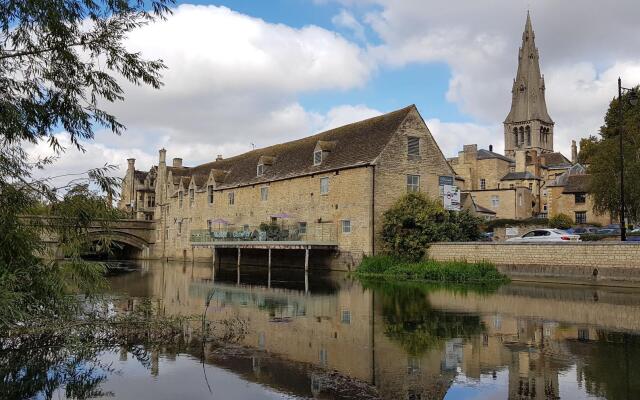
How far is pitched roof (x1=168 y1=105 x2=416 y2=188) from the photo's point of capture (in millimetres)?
36812

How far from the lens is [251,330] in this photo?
13.6 metres

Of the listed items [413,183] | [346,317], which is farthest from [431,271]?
[346,317]

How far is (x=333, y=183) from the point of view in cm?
3778

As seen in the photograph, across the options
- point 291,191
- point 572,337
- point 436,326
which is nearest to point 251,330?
point 436,326

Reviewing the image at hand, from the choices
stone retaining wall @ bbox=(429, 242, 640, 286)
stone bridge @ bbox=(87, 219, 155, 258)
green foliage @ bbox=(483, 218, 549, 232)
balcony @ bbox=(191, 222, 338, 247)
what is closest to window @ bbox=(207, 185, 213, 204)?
balcony @ bbox=(191, 222, 338, 247)

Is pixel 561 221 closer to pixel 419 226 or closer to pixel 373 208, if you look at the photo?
pixel 419 226

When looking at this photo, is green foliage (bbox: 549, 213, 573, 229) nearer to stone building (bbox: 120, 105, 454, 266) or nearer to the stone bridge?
stone building (bbox: 120, 105, 454, 266)

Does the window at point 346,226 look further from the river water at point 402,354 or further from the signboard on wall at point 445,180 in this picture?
the river water at point 402,354

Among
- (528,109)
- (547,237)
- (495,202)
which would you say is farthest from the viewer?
(528,109)

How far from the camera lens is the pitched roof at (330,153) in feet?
121

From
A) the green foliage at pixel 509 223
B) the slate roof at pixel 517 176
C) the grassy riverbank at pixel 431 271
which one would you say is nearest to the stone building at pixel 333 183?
the grassy riverbank at pixel 431 271

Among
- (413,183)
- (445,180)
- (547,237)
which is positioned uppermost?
(445,180)

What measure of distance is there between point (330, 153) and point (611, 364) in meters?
31.0

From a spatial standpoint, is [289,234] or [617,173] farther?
[289,234]
